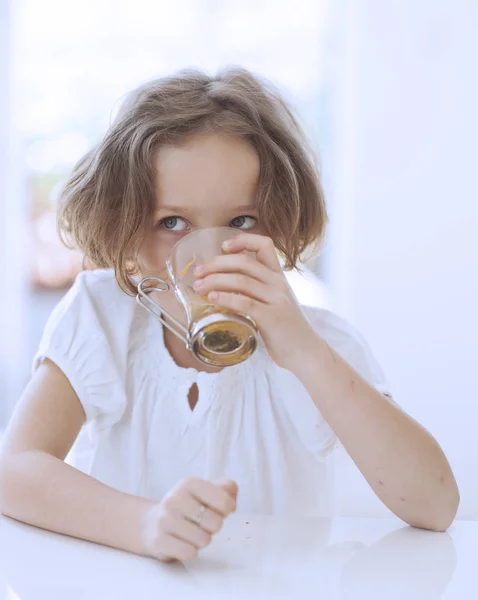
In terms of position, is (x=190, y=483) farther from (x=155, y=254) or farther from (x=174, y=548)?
(x=155, y=254)

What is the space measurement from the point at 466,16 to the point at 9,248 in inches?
79.8

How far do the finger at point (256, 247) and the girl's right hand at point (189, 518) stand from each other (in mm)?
237

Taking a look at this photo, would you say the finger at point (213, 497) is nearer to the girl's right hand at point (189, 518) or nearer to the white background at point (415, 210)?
the girl's right hand at point (189, 518)

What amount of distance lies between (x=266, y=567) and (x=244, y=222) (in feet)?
1.45

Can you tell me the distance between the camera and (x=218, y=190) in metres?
0.87

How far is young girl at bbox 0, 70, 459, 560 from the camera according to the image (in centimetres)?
73

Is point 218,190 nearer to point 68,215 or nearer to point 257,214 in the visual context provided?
point 257,214

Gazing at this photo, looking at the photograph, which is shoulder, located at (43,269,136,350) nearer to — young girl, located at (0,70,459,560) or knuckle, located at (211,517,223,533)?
young girl, located at (0,70,459,560)

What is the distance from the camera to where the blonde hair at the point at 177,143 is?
36.5 inches

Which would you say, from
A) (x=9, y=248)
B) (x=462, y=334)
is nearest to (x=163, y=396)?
(x=462, y=334)

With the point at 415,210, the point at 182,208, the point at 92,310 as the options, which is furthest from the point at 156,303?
the point at 415,210

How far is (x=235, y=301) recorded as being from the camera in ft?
→ 2.36

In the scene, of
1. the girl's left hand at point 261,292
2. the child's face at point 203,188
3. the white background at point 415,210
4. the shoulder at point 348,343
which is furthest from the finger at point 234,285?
the white background at point 415,210

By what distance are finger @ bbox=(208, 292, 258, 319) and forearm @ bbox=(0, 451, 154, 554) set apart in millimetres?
194
